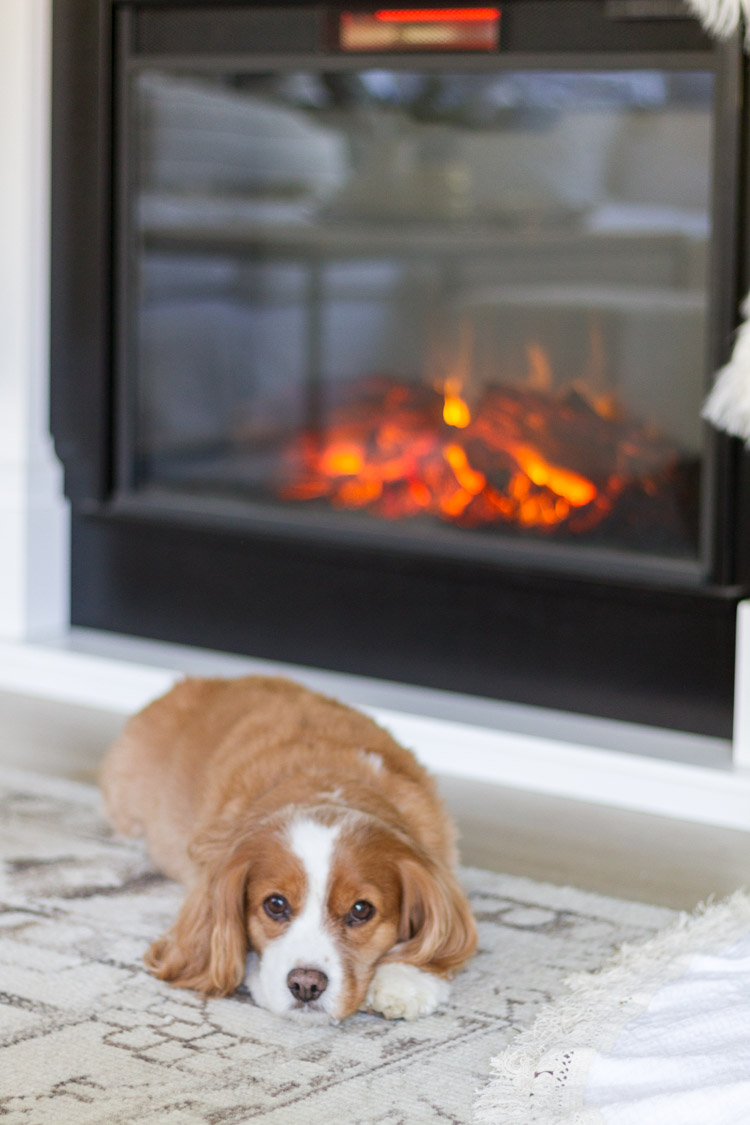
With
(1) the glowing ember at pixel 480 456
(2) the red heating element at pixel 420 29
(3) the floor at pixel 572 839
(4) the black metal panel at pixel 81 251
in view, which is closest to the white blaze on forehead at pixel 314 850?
(3) the floor at pixel 572 839

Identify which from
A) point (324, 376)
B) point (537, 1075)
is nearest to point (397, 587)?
point (324, 376)

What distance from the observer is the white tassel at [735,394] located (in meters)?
2.33

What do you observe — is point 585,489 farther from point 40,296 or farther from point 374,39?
point 40,296

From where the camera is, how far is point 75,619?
3545 millimetres

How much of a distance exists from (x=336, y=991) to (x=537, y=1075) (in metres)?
0.23

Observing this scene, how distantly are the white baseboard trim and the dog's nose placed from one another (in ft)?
3.70

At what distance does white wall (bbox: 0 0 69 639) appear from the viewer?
330cm

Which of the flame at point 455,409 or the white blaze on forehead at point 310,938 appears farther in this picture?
the flame at point 455,409

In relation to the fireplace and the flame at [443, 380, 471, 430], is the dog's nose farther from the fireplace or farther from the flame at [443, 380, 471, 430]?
the flame at [443, 380, 471, 430]

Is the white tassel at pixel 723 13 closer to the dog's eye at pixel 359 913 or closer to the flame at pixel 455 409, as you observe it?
the flame at pixel 455 409

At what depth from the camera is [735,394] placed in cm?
236

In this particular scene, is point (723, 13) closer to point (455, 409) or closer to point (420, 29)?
point (420, 29)

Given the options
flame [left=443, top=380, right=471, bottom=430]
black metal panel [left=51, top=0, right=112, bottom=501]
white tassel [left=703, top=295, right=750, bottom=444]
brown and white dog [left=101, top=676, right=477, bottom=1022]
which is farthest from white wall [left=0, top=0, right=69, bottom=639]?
white tassel [left=703, top=295, right=750, bottom=444]

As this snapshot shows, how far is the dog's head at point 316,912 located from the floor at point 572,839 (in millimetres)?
566
